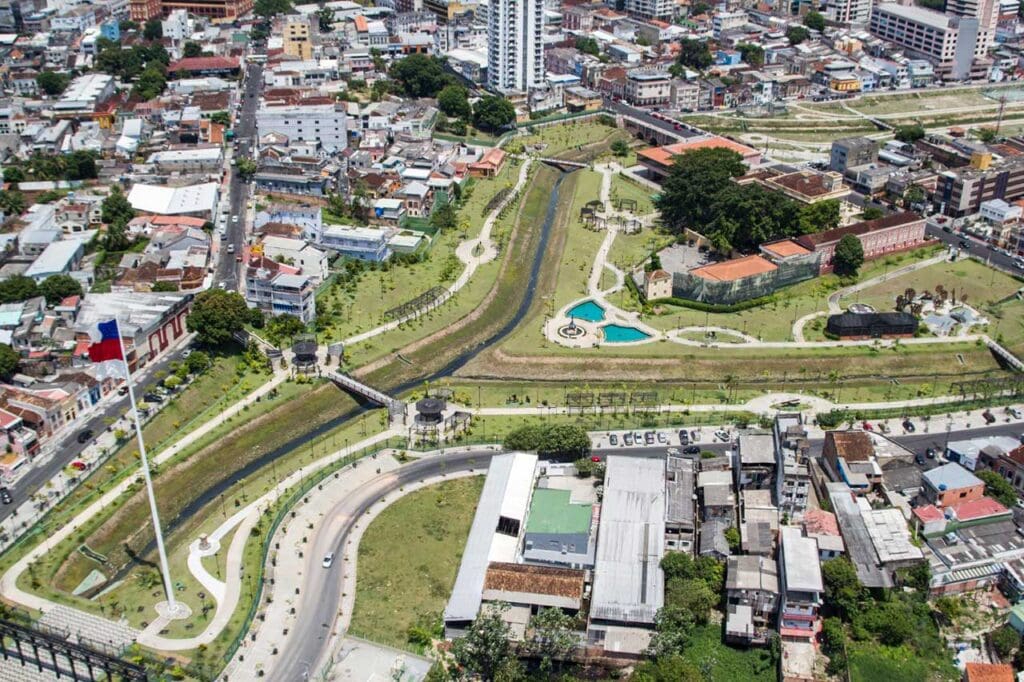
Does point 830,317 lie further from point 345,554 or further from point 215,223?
point 215,223

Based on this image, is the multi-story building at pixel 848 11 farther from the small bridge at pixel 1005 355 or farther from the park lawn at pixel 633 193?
the small bridge at pixel 1005 355

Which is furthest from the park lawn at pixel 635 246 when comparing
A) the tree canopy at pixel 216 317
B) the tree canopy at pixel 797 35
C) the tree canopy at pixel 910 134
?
the tree canopy at pixel 797 35

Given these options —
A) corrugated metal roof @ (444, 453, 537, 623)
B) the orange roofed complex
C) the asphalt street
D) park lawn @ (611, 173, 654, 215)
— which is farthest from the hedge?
corrugated metal roof @ (444, 453, 537, 623)

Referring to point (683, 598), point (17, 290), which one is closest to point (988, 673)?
point (683, 598)

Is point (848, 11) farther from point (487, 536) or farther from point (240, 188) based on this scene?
point (487, 536)

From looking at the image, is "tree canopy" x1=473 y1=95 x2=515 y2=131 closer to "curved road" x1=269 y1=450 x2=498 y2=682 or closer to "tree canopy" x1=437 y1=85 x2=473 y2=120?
"tree canopy" x1=437 y1=85 x2=473 y2=120
